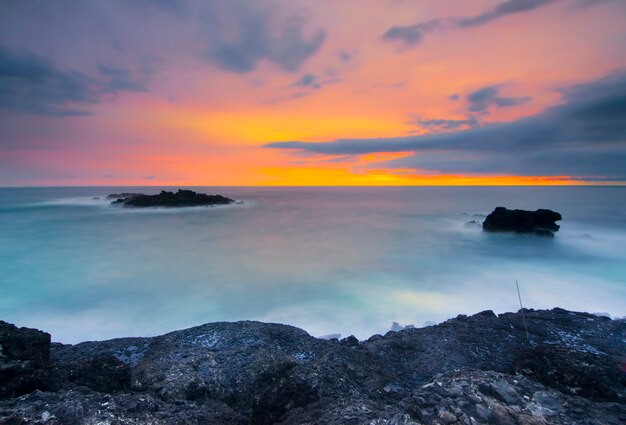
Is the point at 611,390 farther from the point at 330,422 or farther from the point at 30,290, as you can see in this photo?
the point at 30,290

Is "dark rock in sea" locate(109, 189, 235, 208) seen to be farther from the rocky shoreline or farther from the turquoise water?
the rocky shoreline

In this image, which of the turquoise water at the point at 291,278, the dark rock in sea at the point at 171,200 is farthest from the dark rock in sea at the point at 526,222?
the dark rock in sea at the point at 171,200

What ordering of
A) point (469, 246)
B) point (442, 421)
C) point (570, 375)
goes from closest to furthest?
point (442, 421) → point (570, 375) → point (469, 246)

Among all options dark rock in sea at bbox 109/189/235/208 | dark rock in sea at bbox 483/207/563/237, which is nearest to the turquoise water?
dark rock in sea at bbox 483/207/563/237

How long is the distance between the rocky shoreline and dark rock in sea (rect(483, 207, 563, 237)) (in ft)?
60.4

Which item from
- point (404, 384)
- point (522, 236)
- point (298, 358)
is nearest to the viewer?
point (404, 384)

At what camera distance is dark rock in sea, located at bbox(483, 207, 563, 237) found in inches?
897

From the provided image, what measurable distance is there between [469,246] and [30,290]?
21.0 meters

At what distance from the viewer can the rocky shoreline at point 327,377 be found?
305 centimetres

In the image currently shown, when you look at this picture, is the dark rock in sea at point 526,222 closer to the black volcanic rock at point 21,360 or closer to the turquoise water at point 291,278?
the turquoise water at point 291,278

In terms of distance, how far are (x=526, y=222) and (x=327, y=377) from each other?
23.6m

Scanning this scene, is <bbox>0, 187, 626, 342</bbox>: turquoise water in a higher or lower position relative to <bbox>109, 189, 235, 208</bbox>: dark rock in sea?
lower

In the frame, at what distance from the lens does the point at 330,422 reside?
124 inches

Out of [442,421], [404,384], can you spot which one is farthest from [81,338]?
[442,421]
